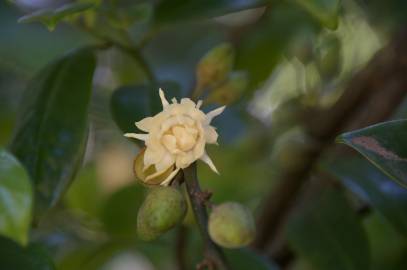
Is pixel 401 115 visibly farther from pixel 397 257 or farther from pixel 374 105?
pixel 397 257

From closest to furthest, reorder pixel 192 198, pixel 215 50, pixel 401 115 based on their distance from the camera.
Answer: pixel 192 198, pixel 215 50, pixel 401 115

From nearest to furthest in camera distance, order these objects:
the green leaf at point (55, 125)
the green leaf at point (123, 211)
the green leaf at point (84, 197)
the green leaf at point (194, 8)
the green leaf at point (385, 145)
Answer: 1. the green leaf at point (385, 145)
2. the green leaf at point (55, 125)
3. the green leaf at point (194, 8)
4. the green leaf at point (123, 211)
5. the green leaf at point (84, 197)

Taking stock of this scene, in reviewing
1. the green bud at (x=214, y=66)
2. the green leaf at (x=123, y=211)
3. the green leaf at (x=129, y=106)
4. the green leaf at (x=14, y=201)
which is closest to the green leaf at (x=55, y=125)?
the green leaf at (x=129, y=106)

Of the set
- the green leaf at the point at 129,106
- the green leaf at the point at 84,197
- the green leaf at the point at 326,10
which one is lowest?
the green leaf at the point at 84,197

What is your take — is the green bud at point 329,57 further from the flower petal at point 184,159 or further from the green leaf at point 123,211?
the flower petal at point 184,159

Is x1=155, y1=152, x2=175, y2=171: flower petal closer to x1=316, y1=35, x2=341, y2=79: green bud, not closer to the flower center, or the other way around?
the flower center

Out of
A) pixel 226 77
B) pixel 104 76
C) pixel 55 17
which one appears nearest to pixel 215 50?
pixel 226 77
